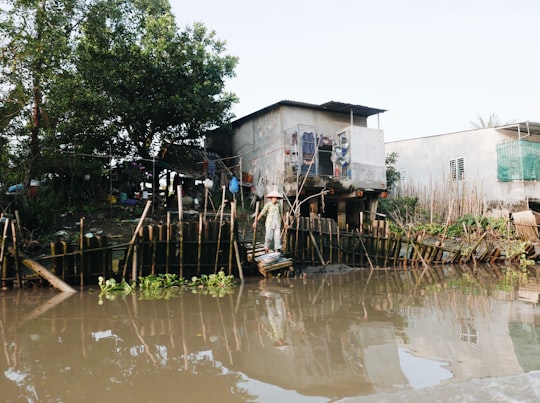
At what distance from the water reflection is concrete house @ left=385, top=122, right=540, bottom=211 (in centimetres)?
1264

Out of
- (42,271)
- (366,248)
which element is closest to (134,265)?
(42,271)

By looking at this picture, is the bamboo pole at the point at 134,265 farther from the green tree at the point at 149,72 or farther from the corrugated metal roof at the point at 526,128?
the corrugated metal roof at the point at 526,128

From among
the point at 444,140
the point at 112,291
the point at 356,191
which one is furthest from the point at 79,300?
the point at 444,140

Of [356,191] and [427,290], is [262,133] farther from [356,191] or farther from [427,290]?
[427,290]

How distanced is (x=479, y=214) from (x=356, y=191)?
212 inches

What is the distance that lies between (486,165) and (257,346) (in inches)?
743

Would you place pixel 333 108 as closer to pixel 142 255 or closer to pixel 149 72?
pixel 149 72

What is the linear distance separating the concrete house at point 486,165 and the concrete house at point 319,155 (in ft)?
11.7

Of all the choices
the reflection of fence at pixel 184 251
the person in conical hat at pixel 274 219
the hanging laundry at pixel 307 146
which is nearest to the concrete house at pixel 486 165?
the hanging laundry at pixel 307 146

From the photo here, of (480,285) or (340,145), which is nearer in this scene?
(480,285)

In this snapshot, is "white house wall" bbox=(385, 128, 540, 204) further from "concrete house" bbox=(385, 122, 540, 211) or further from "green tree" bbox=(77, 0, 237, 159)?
"green tree" bbox=(77, 0, 237, 159)

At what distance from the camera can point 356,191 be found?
53.4ft

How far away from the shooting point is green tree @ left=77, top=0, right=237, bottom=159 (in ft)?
45.5

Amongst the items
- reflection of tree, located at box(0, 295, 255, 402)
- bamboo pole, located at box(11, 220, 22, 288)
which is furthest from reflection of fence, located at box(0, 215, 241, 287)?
reflection of tree, located at box(0, 295, 255, 402)
